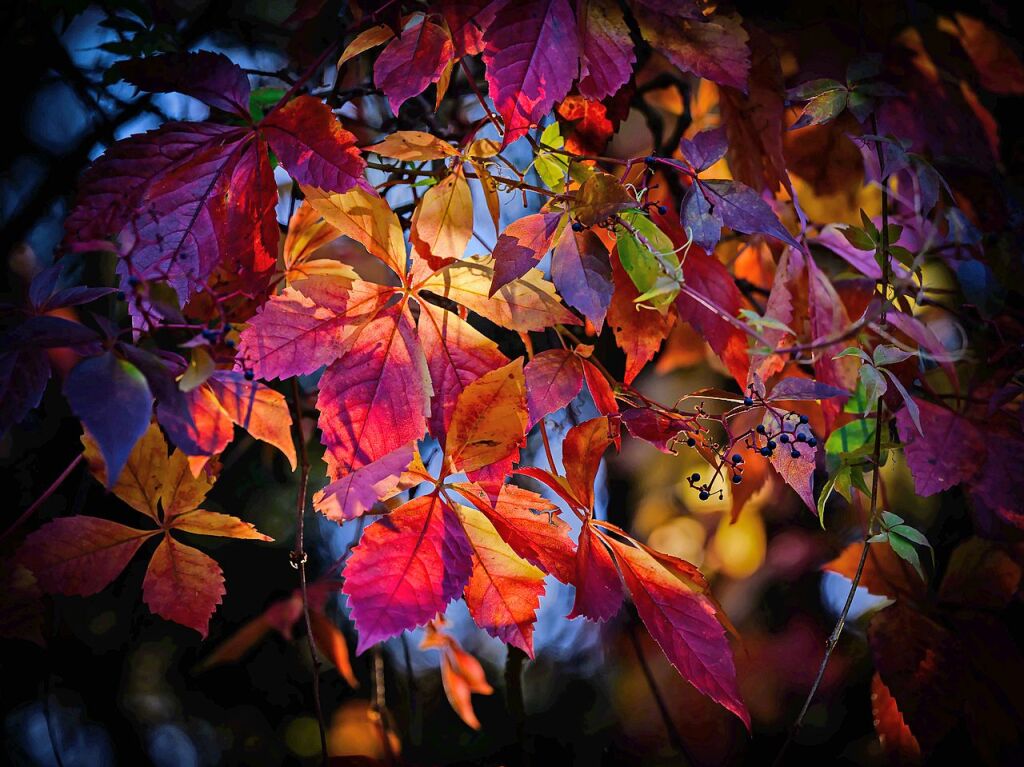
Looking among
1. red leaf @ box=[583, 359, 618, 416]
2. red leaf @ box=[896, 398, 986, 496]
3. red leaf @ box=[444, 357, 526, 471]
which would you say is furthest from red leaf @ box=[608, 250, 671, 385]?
red leaf @ box=[896, 398, 986, 496]

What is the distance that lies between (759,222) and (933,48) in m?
0.50

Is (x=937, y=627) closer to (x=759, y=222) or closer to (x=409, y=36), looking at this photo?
(x=759, y=222)

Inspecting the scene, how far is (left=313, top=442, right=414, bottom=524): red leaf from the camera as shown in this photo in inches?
15.8

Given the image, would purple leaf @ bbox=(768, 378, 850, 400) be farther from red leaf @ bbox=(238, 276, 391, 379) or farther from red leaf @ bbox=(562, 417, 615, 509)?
red leaf @ bbox=(238, 276, 391, 379)

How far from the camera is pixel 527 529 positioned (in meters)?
0.52

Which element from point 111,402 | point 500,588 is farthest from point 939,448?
point 111,402

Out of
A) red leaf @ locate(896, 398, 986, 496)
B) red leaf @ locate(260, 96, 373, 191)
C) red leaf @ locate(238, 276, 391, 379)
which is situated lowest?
red leaf @ locate(896, 398, 986, 496)

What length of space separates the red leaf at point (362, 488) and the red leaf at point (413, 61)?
24 cm

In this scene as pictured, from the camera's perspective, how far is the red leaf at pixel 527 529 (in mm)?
511

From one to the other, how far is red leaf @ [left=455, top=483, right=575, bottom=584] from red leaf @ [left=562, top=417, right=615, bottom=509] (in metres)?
0.04

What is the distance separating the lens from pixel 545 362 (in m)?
0.55

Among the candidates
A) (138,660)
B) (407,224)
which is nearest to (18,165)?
(407,224)

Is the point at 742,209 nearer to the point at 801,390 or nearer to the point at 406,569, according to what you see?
the point at 801,390

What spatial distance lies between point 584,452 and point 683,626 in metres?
0.15
